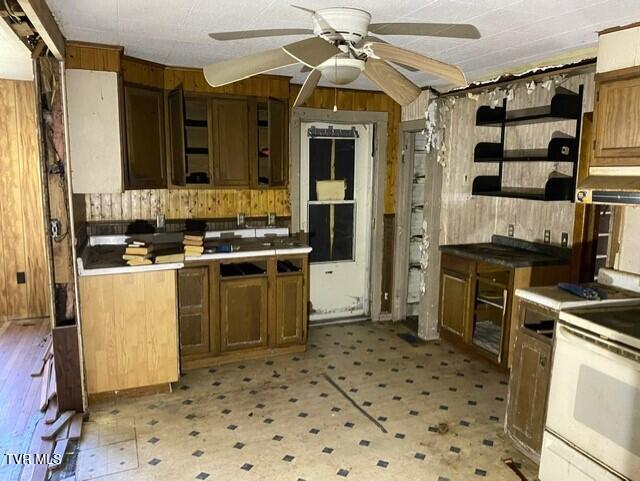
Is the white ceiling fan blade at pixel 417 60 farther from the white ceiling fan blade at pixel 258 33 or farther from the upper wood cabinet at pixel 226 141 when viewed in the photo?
the upper wood cabinet at pixel 226 141

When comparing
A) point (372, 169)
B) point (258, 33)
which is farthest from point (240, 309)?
point (258, 33)

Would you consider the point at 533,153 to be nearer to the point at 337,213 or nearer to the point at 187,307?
the point at 337,213

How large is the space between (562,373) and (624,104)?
150 cm

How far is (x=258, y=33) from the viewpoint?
2.80 meters

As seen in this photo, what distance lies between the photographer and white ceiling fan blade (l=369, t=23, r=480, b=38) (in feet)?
8.77

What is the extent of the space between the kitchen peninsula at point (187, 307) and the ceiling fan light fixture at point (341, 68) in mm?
1924

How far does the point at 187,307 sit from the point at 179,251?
1.54ft

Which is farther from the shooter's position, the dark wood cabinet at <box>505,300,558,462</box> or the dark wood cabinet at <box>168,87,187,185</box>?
the dark wood cabinet at <box>168,87,187,185</box>

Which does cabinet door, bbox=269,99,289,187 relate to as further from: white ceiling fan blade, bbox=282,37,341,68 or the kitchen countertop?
white ceiling fan blade, bbox=282,37,341,68

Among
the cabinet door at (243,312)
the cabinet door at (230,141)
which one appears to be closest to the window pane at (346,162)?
the cabinet door at (230,141)

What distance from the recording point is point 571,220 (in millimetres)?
3717

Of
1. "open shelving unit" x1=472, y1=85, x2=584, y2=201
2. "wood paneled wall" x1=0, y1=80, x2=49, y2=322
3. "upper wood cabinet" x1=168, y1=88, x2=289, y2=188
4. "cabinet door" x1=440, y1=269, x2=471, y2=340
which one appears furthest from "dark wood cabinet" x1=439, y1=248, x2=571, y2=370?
"wood paneled wall" x1=0, y1=80, x2=49, y2=322

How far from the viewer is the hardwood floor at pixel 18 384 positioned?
289cm

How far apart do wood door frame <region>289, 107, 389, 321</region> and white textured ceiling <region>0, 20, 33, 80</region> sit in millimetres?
2187
